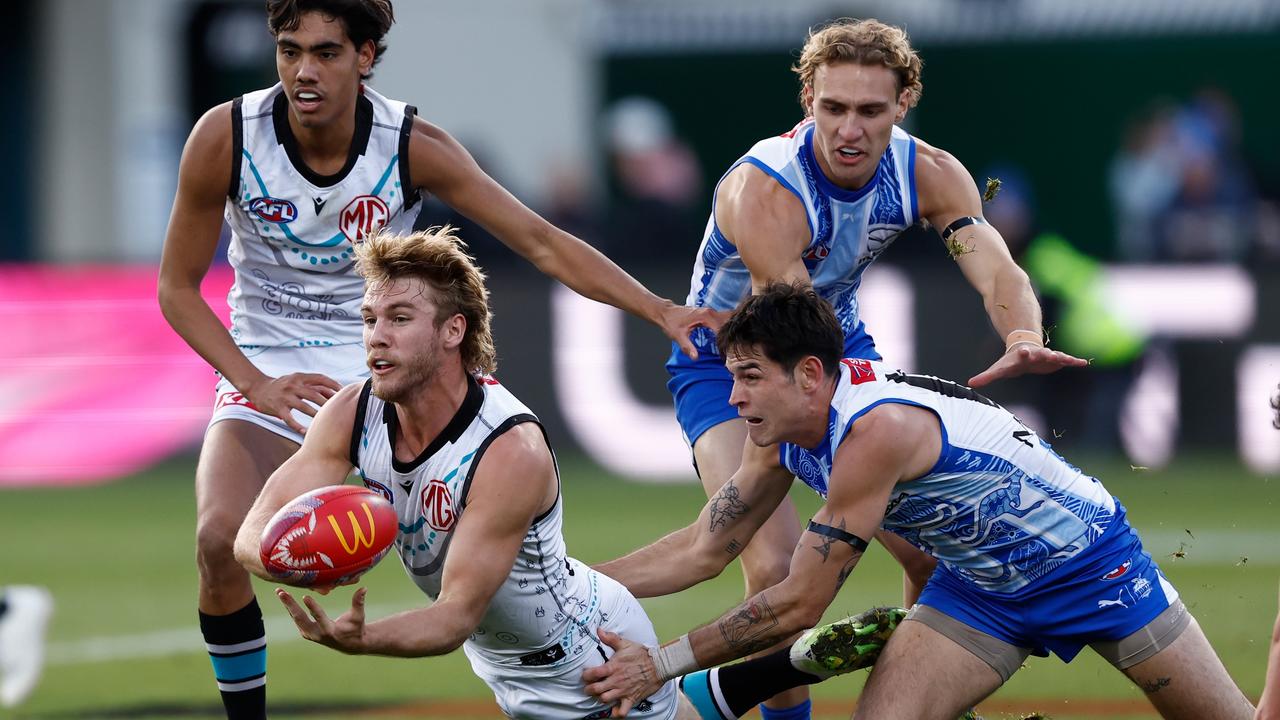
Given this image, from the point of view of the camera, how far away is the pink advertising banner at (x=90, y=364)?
15039mm

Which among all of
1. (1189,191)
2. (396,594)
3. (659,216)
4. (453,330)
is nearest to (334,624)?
(453,330)

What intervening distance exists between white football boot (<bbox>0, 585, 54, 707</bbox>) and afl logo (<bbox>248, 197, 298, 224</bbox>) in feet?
10.1

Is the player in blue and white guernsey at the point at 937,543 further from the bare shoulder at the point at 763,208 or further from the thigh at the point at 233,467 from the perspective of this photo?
the thigh at the point at 233,467

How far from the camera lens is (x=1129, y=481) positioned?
15.1 meters

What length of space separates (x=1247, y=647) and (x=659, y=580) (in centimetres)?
404

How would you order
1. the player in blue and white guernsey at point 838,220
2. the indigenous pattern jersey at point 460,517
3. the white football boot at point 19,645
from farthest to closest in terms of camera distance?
1. the white football boot at point 19,645
2. the player in blue and white guernsey at point 838,220
3. the indigenous pattern jersey at point 460,517

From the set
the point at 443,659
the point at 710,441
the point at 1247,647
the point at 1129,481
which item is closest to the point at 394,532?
the point at 710,441

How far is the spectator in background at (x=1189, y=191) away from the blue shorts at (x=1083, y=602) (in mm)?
10549

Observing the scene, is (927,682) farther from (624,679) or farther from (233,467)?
(233,467)

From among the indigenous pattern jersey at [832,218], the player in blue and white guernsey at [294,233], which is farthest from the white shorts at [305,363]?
the indigenous pattern jersey at [832,218]

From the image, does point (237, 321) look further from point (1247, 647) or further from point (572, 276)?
point (1247, 647)

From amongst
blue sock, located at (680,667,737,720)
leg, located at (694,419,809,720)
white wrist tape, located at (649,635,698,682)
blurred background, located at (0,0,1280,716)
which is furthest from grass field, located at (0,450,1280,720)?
white wrist tape, located at (649,635,698,682)

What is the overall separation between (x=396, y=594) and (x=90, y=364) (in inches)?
185

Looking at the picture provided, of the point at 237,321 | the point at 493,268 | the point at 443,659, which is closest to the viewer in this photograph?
the point at 237,321
